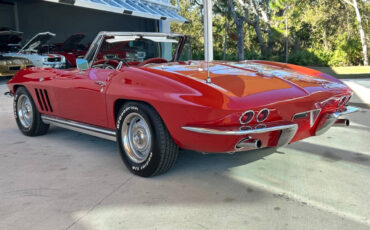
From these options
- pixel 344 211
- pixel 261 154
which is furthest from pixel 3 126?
pixel 344 211

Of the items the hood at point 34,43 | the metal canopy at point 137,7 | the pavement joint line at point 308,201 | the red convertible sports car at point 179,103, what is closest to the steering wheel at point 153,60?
the red convertible sports car at point 179,103

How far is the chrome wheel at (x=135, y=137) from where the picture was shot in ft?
11.5

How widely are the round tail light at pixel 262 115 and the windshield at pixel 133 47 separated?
199 centimetres

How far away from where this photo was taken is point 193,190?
3.19 meters

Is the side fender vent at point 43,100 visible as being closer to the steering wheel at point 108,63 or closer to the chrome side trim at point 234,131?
the steering wheel at point 108,63

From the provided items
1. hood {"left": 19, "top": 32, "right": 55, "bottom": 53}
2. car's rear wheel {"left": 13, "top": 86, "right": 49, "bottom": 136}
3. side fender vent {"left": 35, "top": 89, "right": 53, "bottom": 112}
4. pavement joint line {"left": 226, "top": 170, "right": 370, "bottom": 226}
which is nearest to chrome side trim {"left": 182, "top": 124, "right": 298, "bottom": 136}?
pavement joint line {"left": 226, "top": 170, "right": 370, "bottom": 226}

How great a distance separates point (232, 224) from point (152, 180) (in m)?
1.06

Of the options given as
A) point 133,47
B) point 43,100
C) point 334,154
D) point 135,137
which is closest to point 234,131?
point 135,137

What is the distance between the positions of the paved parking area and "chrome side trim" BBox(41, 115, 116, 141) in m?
0.30

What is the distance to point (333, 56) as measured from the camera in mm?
20203

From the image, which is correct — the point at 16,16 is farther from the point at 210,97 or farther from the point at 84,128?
the point at 210,97

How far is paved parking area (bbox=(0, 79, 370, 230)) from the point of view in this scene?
2650 millimetres

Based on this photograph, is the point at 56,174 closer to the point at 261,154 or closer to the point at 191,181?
the point at 191,181

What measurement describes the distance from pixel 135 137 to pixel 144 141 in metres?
0.11
